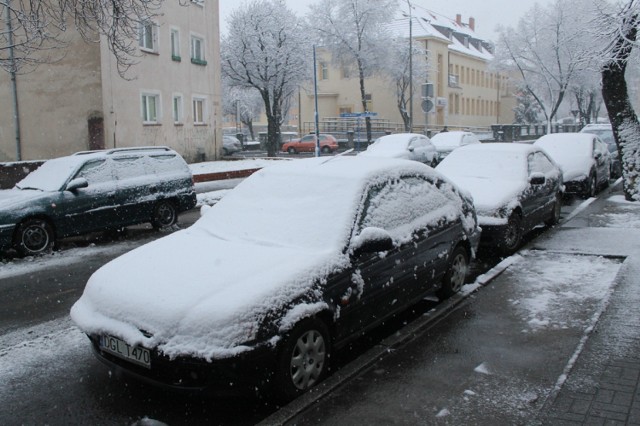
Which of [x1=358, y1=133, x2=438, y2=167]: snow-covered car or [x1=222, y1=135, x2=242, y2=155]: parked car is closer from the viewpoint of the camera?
[x1=358, y1=133, x2=438, y2=167]: snow-covered car

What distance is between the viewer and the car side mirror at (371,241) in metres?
4.71

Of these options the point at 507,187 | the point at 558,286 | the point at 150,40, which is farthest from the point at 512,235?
the point at 150,40

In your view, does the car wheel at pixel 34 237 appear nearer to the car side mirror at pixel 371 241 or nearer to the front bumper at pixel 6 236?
the front bumper at pixel 6 236

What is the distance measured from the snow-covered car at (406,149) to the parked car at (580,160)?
18.4ft

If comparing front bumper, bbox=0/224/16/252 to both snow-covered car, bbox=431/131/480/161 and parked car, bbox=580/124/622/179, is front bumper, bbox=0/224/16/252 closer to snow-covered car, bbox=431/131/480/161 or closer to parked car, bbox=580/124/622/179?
parked car, bbox=580/124/622/179

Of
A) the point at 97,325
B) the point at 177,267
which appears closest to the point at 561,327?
the point at 177,267

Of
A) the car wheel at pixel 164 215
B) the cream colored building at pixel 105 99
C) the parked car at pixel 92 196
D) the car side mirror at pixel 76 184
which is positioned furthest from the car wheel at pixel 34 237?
the cream colored building at pixel 105 99

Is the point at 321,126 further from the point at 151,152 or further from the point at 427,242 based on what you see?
the point at 427,242

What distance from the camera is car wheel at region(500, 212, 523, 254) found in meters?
8.51

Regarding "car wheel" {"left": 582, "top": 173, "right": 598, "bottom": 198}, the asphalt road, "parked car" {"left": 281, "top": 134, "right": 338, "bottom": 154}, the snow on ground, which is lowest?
the asphalt road

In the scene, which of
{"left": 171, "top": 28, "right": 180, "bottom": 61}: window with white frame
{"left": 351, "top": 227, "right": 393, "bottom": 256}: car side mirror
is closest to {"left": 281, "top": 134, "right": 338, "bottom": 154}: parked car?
{"left": 171, "top": 28, "right": 180, "bottom": 61}: window with white frame

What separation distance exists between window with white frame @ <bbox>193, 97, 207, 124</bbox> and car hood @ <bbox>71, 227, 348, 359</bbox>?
2495cm

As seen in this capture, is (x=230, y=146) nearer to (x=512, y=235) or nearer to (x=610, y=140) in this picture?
(x=610, y=140)

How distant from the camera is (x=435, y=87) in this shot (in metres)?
62.4
